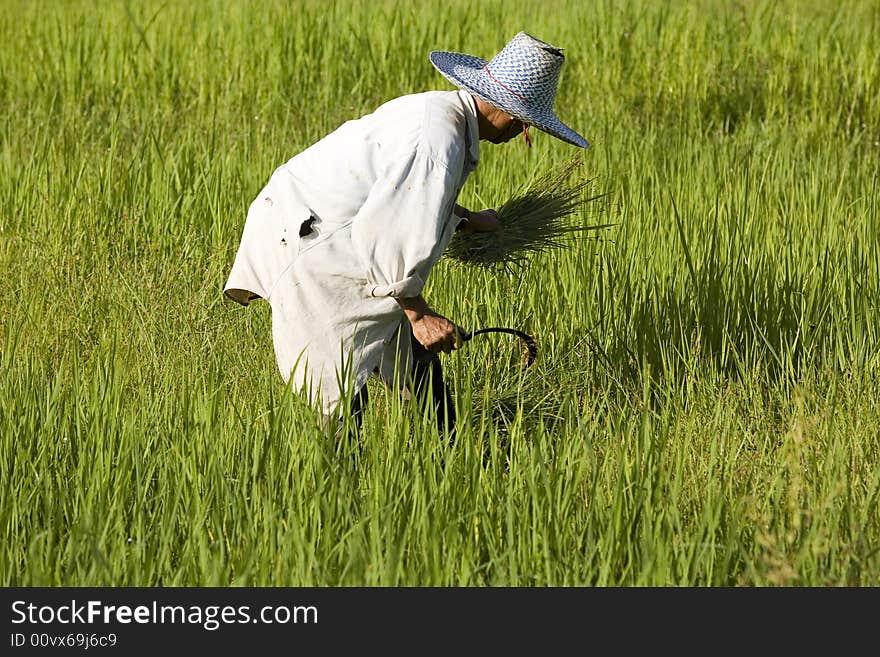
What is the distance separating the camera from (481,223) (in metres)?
2.91

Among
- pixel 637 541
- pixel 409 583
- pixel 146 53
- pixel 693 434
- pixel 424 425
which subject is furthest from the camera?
pixel 146 53

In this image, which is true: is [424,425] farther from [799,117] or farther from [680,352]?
[799,117]

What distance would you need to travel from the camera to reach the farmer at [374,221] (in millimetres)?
2516

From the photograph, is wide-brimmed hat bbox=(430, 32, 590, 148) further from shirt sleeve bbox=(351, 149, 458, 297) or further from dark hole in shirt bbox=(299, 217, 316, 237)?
dark hole in shirt bbox=(299, 217, 316, 237)

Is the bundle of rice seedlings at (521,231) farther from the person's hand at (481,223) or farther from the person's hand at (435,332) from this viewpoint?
the person's hand at (435,332)

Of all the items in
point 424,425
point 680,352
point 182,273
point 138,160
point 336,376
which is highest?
point 138,160

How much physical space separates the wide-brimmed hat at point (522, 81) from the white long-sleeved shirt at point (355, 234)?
0.19ft

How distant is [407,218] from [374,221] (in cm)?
7

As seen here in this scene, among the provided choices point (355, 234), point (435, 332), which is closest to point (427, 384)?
point (435, 332)

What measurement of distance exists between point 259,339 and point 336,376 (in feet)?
2.83

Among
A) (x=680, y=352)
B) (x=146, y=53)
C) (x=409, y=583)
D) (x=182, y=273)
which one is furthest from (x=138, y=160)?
(x=409, y=583)

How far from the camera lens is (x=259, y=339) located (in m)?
3.50

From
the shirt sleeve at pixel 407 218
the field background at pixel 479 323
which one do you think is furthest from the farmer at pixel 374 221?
the field background at pixel 479 323

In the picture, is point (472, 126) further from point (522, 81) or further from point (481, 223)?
point (481, 223)
